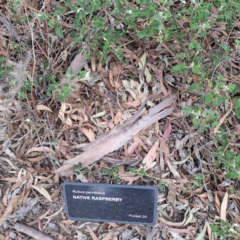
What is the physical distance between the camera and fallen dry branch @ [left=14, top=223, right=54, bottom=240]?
4.90ft

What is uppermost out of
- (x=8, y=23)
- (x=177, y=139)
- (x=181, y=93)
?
(x=8, y=23)

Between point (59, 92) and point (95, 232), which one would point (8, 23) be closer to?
point (59, 92)

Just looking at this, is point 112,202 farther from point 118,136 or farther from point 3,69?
point 3,69

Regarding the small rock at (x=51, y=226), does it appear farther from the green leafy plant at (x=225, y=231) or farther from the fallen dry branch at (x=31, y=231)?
the green leafy plant at (x=225, y=231)

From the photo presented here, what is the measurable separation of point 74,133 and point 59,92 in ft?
0.65

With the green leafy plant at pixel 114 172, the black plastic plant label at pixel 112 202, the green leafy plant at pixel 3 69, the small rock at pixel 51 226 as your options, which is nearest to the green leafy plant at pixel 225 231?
the black plastic plant label at pixel 112 202

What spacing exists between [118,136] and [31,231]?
56cm

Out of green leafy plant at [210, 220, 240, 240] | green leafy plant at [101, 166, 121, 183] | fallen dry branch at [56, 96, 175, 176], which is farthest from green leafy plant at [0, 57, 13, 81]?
green leafy plant at [210, 220, 240, 240]

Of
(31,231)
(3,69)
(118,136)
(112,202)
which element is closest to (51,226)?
(31,231)

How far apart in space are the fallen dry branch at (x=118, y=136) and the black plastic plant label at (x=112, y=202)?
109 mm

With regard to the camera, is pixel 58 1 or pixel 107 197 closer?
pixel 107 197

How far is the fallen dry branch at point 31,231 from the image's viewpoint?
1.49 meters

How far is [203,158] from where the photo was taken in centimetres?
148

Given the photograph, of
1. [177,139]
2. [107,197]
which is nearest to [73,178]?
[107,197]
